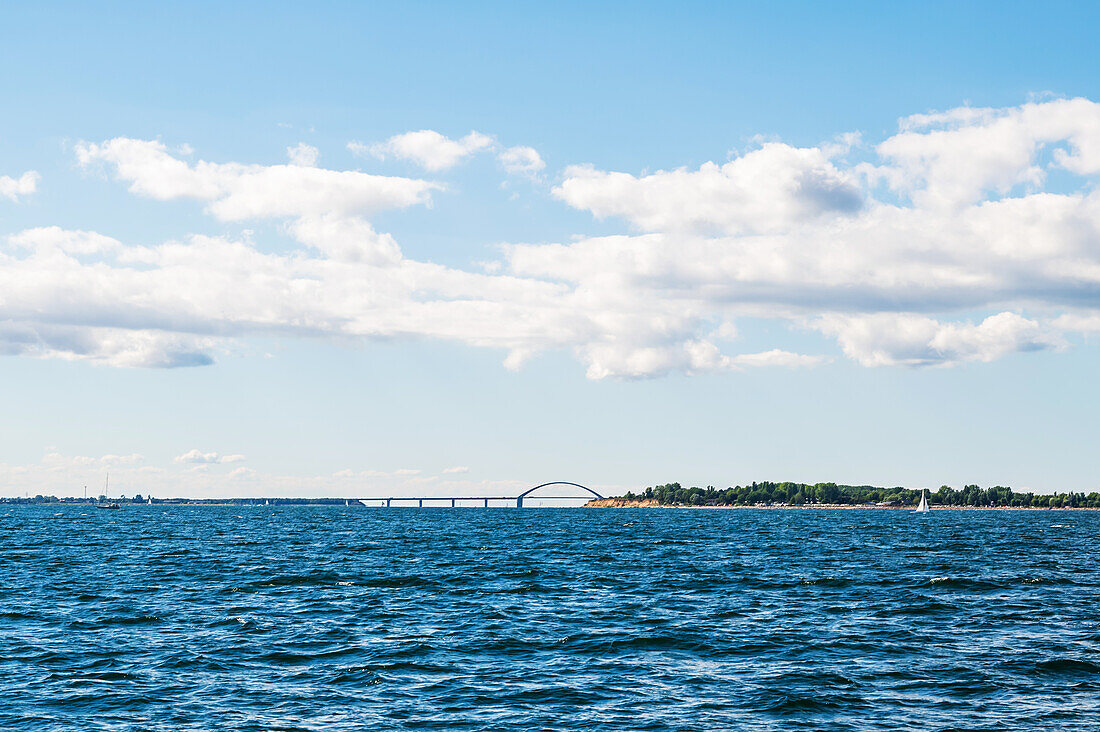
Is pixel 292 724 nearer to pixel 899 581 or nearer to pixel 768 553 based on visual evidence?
pixel 899 581

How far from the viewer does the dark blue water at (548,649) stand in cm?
2812

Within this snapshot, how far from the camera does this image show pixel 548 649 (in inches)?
1496

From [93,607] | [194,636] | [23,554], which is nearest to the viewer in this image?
[194,636]

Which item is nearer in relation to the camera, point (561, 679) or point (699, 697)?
point (699, 697)

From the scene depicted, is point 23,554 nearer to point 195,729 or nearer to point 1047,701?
point 195,729

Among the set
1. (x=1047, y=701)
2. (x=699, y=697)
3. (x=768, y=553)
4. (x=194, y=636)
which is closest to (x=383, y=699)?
(x=699, y=697)

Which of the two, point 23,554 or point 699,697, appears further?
point 23,554

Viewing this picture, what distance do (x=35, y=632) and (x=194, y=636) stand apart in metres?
7.08

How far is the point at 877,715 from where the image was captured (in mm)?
27906

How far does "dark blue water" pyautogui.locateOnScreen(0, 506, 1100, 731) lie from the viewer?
28125 mm

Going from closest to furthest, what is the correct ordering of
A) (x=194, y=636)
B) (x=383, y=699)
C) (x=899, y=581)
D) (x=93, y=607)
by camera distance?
A: (x=383, y=699) < (x=194, y=636) < (x=93, y=607) < (x=899, y=581)

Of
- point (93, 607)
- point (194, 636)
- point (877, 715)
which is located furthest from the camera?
point (93, 607)

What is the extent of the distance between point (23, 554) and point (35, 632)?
180ft

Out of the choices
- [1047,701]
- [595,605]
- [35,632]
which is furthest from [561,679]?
[35,632]
